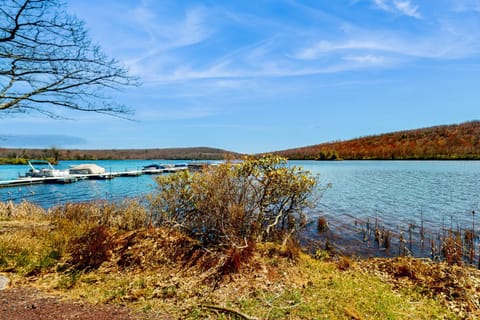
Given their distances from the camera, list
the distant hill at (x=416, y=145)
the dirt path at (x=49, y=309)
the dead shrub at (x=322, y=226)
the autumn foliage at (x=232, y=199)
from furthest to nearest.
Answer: the distant hill at (x=416, y=145)
the dead shrub at (x=322, y=226)
the autumn foliage at (x=232, y=199)
the dirt path at (x=49, y=309)

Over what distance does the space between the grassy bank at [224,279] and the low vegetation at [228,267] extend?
19 millimetres

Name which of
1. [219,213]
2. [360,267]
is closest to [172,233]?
[219,213]

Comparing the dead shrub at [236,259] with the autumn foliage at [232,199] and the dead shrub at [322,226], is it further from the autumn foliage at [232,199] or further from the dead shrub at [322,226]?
the dead shrub at [322,226]

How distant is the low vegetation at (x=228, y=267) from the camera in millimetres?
4055

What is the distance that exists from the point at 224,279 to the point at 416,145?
61243 mm

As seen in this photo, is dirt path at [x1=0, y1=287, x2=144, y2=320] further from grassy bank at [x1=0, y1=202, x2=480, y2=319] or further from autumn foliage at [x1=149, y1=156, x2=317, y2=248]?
autumn foliage at [x1=149, y1=156, x2=317, y2=248]

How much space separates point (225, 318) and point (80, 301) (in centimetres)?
216

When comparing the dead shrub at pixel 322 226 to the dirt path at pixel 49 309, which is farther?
the dead shrub at pixel 322 226

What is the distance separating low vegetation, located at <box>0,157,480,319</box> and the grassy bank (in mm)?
19

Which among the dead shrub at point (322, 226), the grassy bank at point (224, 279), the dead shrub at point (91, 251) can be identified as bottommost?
the dead shrub at point (322, 226)

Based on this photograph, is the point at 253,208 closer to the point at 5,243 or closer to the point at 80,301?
the point at 80,301

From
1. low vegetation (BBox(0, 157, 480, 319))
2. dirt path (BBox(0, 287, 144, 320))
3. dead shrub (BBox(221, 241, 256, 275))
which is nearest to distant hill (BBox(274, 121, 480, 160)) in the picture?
low vegetation (BBox(0, 157, 480, 319))

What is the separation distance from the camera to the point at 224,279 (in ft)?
15.7

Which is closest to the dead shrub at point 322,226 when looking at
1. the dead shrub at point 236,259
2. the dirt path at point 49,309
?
the dead shrub at point 236,259
